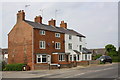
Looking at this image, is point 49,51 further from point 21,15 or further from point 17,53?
point 21,15

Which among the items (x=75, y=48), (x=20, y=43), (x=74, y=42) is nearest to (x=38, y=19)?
(x=20, y=43)

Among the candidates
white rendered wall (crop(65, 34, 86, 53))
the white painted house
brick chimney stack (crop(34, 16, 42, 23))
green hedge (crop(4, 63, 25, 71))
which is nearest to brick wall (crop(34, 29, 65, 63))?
white rendered wall (crop(65, 34, 86, 53))

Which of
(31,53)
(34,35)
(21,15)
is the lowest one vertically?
(31,53)

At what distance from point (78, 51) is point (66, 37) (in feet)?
20.8

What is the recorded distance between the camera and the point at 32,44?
37812 mm

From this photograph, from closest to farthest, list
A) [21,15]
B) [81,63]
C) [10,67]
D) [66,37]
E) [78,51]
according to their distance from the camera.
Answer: [10,67] → [21,15] → [81,63] → [66,37] → [78,51]

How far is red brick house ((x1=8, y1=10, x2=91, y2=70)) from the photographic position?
38.0m

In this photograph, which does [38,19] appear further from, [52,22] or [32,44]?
[32,44]

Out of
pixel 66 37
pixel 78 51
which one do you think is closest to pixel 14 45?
pixel 66 37

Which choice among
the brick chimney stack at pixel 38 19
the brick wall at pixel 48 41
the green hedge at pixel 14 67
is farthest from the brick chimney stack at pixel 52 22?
the green hedge at pixel 14 67

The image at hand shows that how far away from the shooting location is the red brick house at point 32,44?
125ft

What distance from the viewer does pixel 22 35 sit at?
39.8 metres

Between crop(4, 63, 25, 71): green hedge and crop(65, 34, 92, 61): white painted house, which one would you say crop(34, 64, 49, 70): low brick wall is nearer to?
crop(4, 63, 25, 71): green hedge

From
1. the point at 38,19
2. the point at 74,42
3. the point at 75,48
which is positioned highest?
the point at 38,19
